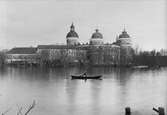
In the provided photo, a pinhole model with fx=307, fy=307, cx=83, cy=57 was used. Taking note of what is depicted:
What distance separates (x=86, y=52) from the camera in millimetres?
45656

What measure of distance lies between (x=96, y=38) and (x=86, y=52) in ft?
10.5

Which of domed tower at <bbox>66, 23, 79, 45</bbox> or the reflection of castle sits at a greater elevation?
domed tower at <bbox>66, 23, 79, 45</bbox>

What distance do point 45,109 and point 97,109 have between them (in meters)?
1.55

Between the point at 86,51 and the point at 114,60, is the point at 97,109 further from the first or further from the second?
the point at 86,51

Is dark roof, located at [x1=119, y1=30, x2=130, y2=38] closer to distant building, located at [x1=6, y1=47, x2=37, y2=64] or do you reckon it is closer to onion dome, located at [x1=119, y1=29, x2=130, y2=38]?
onion dome, located at [x1=119, y1=29, x2=130, y2=38]

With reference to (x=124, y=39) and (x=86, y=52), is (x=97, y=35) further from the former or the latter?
(x=124, y=39)

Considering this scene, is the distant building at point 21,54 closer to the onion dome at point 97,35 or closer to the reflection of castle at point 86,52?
the reflection of castle at point 86,52

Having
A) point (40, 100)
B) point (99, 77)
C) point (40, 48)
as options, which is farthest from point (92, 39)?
point (40, 100)

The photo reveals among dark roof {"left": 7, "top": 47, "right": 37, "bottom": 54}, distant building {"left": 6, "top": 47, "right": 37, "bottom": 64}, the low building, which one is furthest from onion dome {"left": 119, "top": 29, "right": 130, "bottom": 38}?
dark roof {"left": 7, "top": 47, "right": 37, "bottom": 54}

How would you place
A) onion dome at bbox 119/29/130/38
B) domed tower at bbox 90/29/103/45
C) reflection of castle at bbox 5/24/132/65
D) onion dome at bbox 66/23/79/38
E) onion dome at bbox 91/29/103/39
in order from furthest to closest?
onion dome at bbox 66/23/79/38 → onion dome at bbox 119/29/130/38 → onion dome at bbox 91/29/103/39 → domed tower at bbox 90/29/103/45 → reflection of castle at bbox 5/24/132/65

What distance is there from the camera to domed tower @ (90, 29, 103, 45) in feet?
155

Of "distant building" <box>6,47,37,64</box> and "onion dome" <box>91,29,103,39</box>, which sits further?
"distant building" <box>6,47,37,64</box>

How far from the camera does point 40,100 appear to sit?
10750 millimetres

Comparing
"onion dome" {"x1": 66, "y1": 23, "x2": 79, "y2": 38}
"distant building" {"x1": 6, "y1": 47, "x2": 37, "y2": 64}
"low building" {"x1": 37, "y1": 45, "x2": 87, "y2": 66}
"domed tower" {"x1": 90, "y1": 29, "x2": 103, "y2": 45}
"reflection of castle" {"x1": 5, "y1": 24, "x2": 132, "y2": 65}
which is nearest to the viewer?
"reflection of castle" {"x1": 5, "y1": 24, "x2": 132, "y2": 65}
